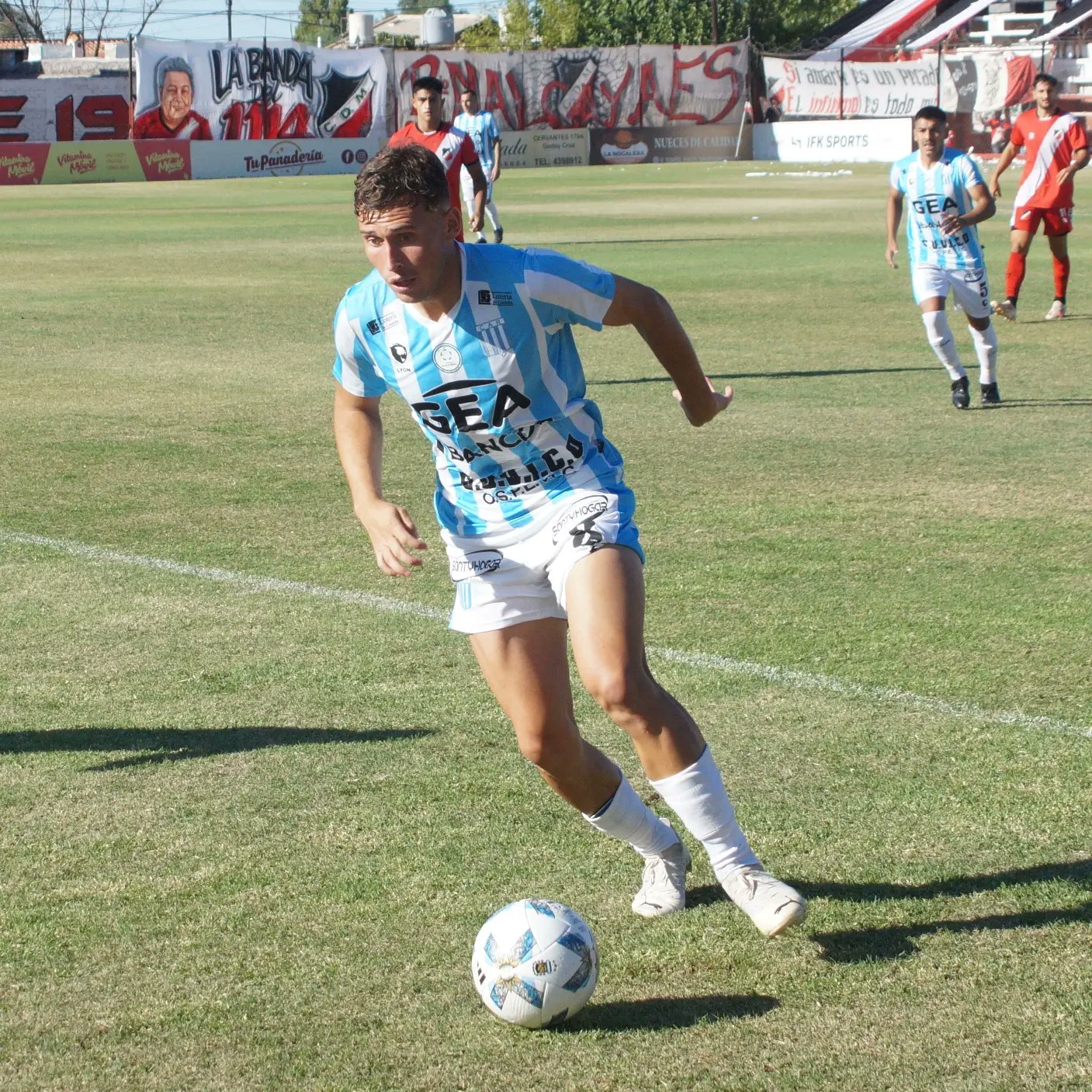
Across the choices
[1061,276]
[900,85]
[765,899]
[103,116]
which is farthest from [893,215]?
[900,85]

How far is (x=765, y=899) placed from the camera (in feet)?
12.8

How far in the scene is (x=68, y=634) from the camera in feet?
22.1

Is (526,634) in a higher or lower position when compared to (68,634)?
higher

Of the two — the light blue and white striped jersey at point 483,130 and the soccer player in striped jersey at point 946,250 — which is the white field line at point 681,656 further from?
the light blue and white striped jersey at point 483,130

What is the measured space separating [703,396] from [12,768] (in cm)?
264

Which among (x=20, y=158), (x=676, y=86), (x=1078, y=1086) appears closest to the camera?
(x=1078, y=1086)

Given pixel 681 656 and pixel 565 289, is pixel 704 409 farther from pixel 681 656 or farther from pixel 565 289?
Answer: pixel 681 656

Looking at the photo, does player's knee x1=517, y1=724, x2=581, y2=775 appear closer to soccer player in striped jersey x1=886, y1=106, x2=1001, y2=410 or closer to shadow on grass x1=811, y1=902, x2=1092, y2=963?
shadow on grass x1=811, y1=902, x2=1092, y2=963

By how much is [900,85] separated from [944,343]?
1887 inches

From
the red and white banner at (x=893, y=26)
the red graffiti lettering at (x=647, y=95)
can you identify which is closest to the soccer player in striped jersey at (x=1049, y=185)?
the red graffiti lettering at (x=647, y=95)

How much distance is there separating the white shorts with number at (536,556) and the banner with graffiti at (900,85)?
53.8m

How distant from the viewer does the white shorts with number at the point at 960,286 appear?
11.9 meters

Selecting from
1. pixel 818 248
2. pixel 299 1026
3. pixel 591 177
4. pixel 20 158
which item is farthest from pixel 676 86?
pixel 299 1026

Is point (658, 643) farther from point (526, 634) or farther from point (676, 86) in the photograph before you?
point (676, 86)
